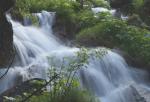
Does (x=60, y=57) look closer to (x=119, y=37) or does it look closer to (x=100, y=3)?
(x=119, y=37)

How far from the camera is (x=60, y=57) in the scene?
1023 cm

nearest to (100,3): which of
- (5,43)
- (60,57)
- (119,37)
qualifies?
(119,37)

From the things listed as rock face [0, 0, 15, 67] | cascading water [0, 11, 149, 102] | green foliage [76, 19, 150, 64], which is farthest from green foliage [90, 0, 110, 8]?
rock face [0, 0, 15, 67]

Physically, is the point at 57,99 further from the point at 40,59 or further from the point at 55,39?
the point at 55,39

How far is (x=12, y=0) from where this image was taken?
26.8 ft

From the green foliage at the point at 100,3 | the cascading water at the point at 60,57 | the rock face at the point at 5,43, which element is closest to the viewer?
the rock face at the point at 5,43

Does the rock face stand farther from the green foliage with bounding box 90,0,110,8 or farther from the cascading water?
the green foliage with bounding box 90,0,110,8

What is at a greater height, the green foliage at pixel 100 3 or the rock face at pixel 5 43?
the rock face at pixel 5 43

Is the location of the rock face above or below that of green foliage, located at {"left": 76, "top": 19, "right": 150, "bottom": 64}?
above

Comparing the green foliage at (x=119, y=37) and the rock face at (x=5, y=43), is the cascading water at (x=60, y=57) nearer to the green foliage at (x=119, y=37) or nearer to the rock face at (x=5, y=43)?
the rock face at (x=5, y=43)

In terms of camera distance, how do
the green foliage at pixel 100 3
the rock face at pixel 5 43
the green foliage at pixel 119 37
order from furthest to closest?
the green foliage at pixel 100 3, the green foliage at pixel 119 37, the rock face at pixel 5 43

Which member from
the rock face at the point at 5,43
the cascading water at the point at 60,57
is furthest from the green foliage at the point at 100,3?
the rock face at the point at 5,43

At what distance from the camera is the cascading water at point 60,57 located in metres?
9.01

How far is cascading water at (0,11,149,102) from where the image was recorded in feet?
29.6
